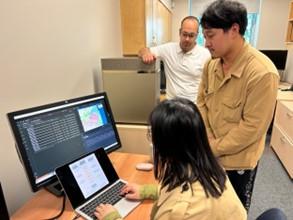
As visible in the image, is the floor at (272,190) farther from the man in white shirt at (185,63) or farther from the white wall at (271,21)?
the white wall at (271,21)

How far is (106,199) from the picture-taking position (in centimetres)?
103

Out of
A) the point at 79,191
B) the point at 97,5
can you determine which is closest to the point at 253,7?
the point at 97,5

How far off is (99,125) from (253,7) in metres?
5.15

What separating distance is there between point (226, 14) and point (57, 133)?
906 mm

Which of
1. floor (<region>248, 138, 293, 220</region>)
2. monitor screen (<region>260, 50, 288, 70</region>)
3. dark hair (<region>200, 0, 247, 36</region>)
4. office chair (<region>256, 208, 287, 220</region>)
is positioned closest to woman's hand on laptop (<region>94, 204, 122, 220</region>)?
office chair (<region>256, 208, 287, 220</region>)

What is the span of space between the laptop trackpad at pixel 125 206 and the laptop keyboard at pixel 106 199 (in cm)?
2

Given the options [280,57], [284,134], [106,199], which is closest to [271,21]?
[280,57]

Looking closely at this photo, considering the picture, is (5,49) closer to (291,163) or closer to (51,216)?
(51,216)

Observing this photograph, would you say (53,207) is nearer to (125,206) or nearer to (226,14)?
(125,206)

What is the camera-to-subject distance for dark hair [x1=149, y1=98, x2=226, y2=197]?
0.74 meters

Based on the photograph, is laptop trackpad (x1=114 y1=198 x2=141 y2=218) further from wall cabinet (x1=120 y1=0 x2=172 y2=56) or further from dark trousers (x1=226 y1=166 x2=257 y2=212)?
wall cabinet (x1=120 y1=0 x2=172 y2=56)

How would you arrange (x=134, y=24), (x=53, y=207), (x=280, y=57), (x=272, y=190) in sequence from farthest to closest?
1. (x=280, y=57)
2. (x=272, y=190)
3. (x=134, y=24)
4. (x=53, y=207)

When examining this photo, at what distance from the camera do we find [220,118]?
1288 millimetres

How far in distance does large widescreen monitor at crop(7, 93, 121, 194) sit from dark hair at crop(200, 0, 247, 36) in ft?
2.19
